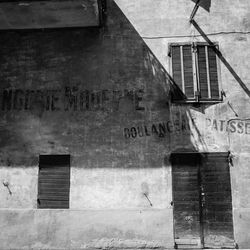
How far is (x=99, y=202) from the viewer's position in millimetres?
10859

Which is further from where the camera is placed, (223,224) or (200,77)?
(200,77)

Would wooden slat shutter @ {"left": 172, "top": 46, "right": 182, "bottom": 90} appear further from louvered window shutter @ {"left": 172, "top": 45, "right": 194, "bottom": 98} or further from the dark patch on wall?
the dark patch on wall

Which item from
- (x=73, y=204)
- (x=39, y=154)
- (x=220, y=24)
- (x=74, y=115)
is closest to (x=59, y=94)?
(x=74, y=115)

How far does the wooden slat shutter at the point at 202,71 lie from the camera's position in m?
11.5

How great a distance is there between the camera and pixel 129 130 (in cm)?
1127

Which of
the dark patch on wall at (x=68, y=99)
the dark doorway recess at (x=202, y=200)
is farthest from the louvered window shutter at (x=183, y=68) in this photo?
the dark doorway recess at (x=202, y=200)

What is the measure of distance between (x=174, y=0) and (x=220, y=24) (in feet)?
5.24

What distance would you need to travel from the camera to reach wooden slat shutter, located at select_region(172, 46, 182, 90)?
11555mm

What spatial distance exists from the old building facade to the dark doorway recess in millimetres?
27

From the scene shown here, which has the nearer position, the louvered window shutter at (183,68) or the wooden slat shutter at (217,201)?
the wooden slat shutter at (217,201)

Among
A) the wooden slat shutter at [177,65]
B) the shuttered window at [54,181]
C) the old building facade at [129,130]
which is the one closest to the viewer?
the old building facade at [129,130]

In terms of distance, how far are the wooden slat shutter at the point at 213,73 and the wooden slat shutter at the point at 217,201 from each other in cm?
181

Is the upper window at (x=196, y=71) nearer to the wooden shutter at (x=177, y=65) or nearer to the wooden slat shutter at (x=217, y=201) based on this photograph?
the wooden shutter at (x=177, y=65)

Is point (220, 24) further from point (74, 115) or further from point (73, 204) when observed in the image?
point (73, 204)
